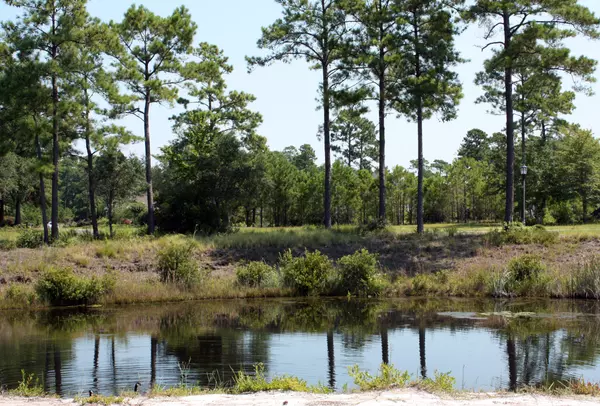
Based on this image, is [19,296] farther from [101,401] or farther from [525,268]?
[525,268]

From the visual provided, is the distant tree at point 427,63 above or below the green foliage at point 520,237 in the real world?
above

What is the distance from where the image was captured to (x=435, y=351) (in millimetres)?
15648

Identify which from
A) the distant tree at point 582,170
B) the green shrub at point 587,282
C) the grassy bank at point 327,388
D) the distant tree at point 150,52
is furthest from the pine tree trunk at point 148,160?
the distant tree at point 582,170

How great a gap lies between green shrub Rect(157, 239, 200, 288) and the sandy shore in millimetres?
15713

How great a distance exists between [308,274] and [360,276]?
6.97 ft

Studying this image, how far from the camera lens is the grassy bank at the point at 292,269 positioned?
24.8m

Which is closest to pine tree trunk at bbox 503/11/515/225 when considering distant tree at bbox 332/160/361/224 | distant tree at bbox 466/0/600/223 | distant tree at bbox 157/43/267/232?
distant tree at bbox 466/0/600/223

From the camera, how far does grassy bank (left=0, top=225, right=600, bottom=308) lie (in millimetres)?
24797

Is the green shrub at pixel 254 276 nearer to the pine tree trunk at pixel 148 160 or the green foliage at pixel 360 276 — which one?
the green foliage at pixel 360 276

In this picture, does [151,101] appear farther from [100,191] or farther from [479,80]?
[479,80]

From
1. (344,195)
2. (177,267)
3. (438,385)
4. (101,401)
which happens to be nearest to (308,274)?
(177,267)

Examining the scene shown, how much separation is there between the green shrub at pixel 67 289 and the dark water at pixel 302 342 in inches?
43.2

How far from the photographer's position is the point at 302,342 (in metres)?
17.0

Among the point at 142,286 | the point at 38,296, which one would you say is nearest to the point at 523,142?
the point at 142,286
